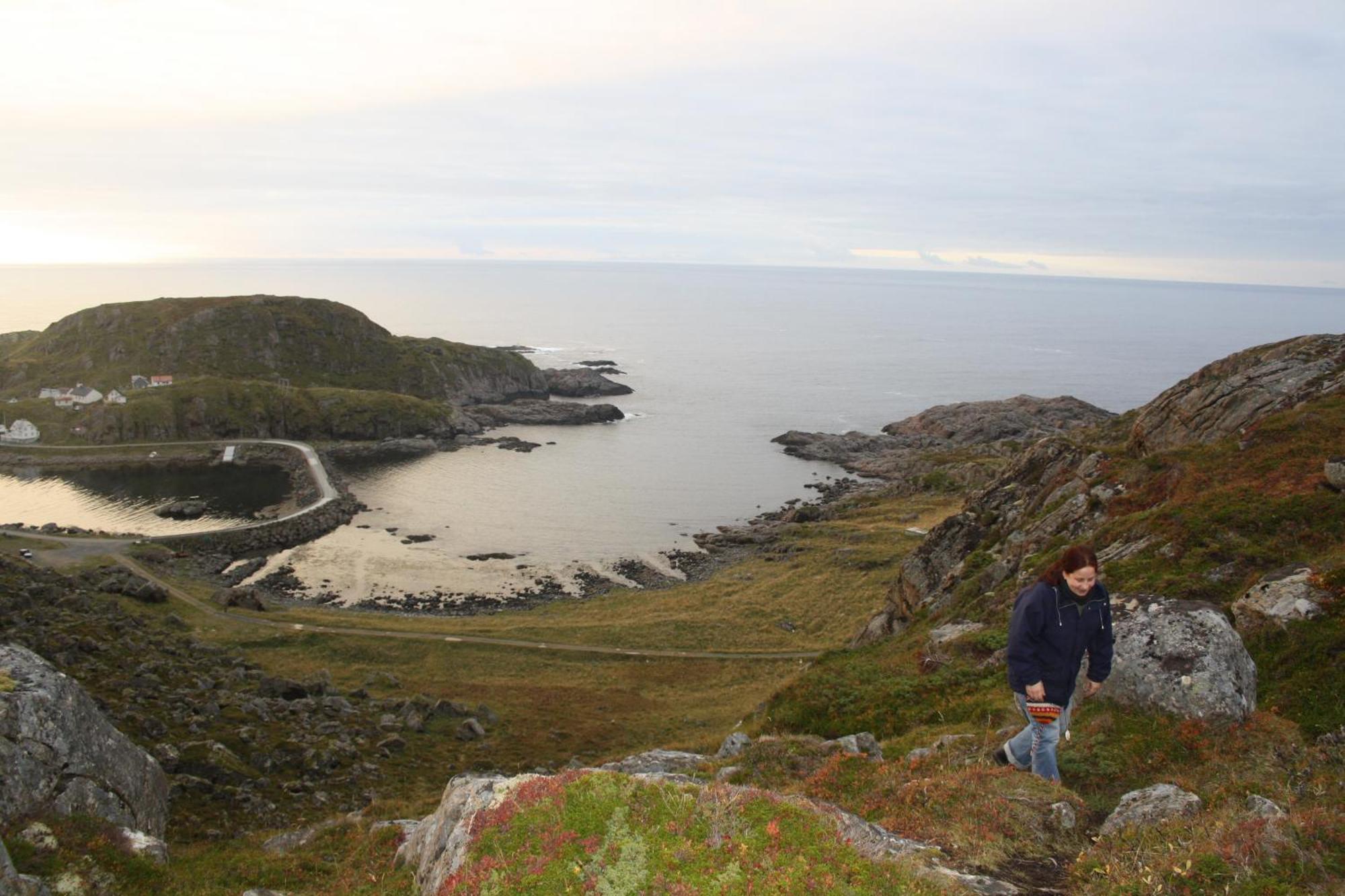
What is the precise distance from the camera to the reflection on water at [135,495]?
81812mm

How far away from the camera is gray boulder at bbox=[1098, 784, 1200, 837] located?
32.9 feet

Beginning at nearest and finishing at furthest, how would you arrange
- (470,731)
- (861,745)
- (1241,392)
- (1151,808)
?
(1151,808) < (861,745) < (470,731) < (1241,392)

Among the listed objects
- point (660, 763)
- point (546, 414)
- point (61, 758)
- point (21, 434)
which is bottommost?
point (660, 763)

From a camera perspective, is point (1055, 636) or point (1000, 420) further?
point (1000, 420)

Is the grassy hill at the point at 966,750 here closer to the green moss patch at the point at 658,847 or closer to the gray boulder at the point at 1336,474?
the green moss patch at the point at 658,847

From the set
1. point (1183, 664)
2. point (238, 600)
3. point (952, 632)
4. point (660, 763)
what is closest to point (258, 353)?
point (238, 600)

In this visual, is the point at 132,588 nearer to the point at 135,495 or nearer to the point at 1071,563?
the point at 135,495

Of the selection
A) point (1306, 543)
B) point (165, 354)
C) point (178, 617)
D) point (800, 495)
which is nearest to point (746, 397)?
point (800, 495)

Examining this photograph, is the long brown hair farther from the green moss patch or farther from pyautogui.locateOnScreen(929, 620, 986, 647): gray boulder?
pyautogui.locateOnScreen(929, 620, 986, 647): gray boulder

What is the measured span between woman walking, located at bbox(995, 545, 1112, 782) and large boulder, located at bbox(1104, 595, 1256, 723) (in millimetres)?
3288

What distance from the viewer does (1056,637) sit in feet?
35.4

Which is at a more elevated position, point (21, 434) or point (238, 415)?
point (238, 415)

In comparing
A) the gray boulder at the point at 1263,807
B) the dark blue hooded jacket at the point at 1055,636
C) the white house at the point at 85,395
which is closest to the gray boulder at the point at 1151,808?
the gray boulder at the point at 1263,807

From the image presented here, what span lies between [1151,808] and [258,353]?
569ft
